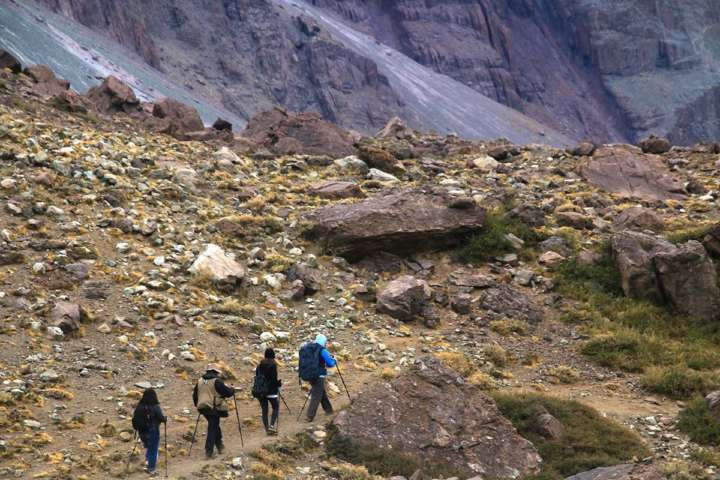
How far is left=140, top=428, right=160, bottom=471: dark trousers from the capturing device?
11914 mm

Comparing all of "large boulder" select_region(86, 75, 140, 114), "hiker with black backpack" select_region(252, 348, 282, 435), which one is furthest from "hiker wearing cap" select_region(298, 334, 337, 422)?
"large boulder" select_region(86, 75, 140, 114)

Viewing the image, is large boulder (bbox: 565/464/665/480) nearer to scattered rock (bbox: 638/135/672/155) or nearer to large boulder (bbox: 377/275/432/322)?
large boulder (bbox: 377/275/432/322)

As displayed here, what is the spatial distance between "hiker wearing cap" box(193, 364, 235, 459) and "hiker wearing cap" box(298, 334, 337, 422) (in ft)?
5.00

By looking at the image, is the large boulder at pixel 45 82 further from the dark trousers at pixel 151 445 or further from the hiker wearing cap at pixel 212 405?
the dark trousers at pixel 151 445

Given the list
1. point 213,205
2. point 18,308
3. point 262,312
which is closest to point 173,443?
point 18,308

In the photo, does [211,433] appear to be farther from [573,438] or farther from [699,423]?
[699,423]

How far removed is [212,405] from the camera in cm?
1262

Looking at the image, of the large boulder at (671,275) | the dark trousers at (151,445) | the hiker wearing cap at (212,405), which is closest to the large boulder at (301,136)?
the large boulder at (671,275)

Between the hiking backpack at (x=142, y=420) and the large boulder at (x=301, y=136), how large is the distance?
20614 mm

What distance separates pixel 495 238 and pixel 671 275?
4.47 metres

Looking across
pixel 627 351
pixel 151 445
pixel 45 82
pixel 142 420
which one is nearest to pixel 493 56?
pixel 45 82

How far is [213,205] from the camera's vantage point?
2350 centimetres

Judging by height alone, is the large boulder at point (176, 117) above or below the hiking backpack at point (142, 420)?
above

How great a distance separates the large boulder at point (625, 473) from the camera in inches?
451
